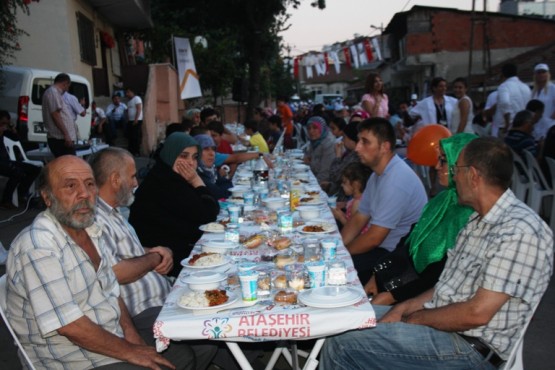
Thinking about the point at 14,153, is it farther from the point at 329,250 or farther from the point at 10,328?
the point at 329,250

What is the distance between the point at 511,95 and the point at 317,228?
6.22 metres

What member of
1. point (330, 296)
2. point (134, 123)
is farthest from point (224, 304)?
point (134, 123)

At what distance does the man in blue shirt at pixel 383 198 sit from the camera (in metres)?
3.78

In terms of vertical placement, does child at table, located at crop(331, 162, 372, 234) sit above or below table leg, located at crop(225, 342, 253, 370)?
above

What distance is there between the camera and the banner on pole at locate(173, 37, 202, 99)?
1366cm

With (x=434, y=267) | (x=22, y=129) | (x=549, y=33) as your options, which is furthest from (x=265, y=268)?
(x=549, y=33)

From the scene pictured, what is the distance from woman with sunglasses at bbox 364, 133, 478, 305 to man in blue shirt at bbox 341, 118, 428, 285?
1.68ft

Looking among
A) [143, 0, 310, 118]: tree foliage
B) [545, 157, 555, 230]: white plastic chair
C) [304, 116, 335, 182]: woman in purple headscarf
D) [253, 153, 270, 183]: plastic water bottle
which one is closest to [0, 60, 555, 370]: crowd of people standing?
[253, 153, 270, 183]: plastic water bottle

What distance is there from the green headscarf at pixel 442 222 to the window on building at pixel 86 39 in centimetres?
1412

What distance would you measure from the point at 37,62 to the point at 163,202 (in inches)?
468

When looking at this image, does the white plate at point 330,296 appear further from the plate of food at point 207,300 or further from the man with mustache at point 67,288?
the man with mustache at point 67,288

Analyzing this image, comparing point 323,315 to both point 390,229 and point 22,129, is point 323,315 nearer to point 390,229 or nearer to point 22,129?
point 390,229

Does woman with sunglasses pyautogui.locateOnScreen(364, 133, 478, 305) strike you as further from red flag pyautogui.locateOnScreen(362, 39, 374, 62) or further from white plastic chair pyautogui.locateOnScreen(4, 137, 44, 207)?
red flag pyautogui.locateOnScreen(362, 39, 374, 62)

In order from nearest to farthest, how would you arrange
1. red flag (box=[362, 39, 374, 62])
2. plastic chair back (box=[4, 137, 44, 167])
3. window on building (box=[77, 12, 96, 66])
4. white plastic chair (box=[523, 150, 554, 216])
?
white plastic chair (box=[523, 150, 554, 216])
plastic chair back (box=[4, 137, 44, 167])
window on building (box=[77, 12, 96, 66])
red flag (box=[362, 39, 374, 62])
